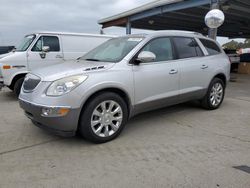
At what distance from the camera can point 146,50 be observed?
4.26 meters

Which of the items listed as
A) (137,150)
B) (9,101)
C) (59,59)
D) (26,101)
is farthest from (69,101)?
(59,59)

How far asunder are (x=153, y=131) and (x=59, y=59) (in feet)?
16.0

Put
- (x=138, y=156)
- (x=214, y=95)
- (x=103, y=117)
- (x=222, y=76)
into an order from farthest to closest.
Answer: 1. (x=222, y=76)
2. (x=214, y=95)
3. (x=103, y=117)
4. (x=138, y=156)

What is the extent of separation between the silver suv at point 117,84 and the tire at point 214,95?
26 millimetres

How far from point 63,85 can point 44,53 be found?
455 centimetres

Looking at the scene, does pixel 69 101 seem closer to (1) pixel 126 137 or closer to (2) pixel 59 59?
(1) pixel 126 137

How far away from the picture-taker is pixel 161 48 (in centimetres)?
454

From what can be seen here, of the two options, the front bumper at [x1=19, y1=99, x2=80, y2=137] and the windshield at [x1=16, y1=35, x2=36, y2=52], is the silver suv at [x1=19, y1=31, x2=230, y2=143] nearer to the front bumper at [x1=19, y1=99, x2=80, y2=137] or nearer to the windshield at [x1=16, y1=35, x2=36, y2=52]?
the front bumper at [x1=19, y1=99, x2=80, y2=137]

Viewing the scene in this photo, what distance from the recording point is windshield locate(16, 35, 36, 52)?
726 cm

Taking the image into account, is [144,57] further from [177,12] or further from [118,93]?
[177,12]

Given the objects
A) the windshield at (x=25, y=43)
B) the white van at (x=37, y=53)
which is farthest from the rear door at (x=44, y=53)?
the windshield at (x=25, y=43)

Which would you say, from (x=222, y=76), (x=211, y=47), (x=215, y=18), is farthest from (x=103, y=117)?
(x=215, y=18)

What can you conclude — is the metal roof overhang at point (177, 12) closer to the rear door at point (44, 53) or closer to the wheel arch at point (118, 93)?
the rear door at point (44, 53)

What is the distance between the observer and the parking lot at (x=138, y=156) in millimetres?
2713
